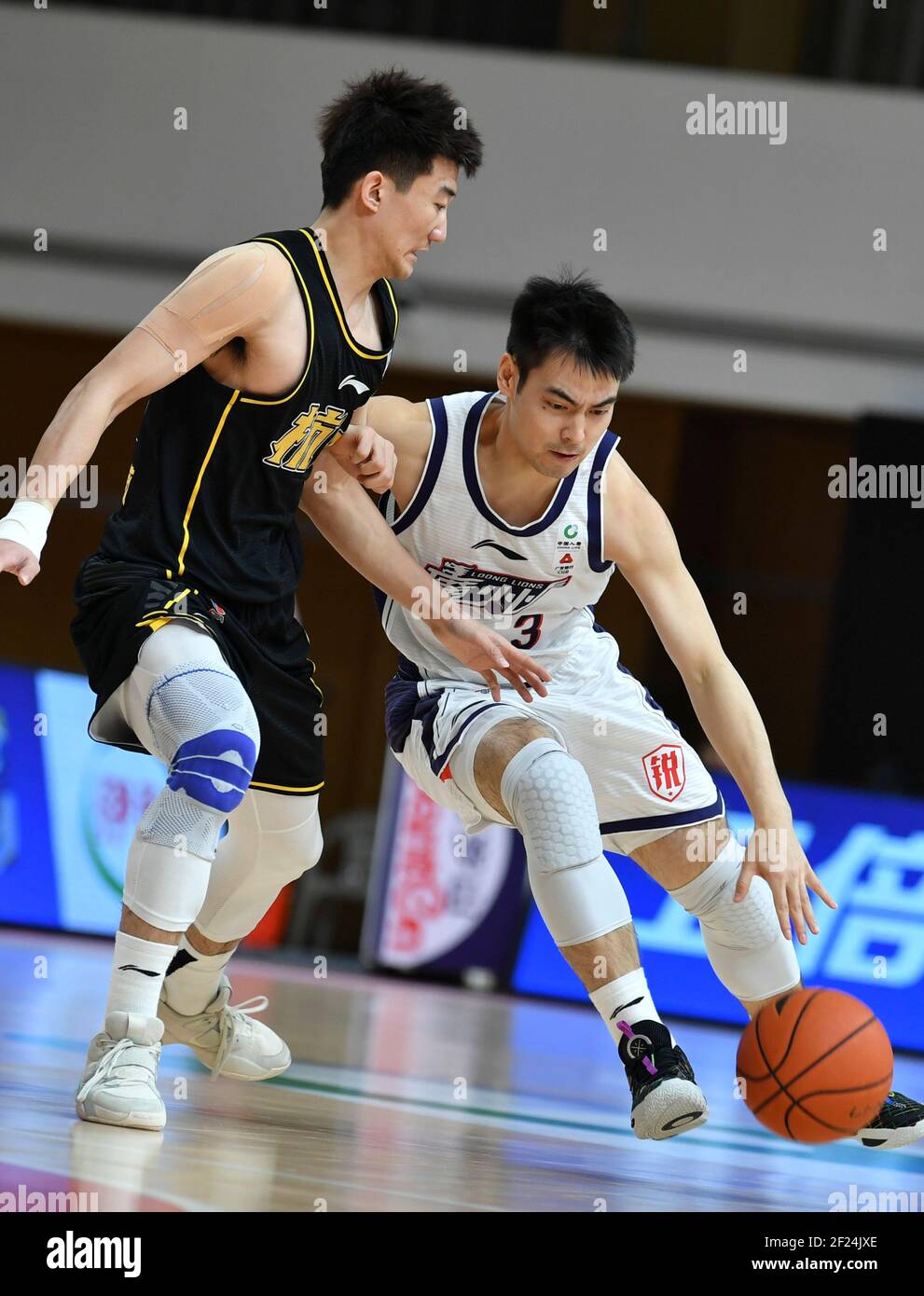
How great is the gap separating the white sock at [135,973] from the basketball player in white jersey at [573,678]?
78 cm

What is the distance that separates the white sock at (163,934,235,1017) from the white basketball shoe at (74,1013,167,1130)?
713mm

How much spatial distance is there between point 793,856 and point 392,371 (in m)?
8.30

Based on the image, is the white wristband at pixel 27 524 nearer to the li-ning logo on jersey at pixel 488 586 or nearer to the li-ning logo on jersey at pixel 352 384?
the li-ning logo on jersey at pixel 352 384

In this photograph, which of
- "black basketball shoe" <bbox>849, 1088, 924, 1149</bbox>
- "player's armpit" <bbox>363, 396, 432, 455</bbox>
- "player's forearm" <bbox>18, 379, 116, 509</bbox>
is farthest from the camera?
"player's armpit" <bbox>363, 396, 432, 455</bbox>

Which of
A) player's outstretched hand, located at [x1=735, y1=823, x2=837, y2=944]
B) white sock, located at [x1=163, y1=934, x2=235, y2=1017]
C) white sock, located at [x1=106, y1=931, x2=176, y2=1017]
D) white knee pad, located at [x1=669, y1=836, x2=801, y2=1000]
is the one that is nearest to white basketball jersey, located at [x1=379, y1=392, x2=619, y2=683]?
white knee pad, located at [x1=669, y1=836, x2=801, y2=1000]

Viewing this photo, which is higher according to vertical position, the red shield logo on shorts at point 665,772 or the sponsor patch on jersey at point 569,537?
the sponsor patch on jersey at point 569,537

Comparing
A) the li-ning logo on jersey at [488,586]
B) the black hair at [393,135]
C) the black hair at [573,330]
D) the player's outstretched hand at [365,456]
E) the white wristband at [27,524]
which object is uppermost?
the black hair at [393,135]

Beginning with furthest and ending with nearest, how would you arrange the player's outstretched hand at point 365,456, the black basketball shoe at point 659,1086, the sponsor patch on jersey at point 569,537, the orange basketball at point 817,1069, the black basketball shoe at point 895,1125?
1. the sponsor patch on jersey at point 569,537
2. the player's outstretched hand at point 365,456
3. the black basketball shoe at point 895,1125
4. the orange basketball at point 817,1069
5. the black basketball shoe at point 659,1086

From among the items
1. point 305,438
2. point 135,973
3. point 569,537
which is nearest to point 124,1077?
point 135,973

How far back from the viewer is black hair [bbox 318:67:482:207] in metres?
3.31

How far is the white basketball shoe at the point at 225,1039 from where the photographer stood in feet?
12.3

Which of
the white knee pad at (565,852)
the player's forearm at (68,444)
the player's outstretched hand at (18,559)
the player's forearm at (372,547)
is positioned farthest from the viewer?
the player's forearm at (372,547)

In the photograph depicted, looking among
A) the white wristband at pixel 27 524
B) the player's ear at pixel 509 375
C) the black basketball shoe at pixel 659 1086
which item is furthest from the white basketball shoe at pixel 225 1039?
the player's ear at pixel 509 375

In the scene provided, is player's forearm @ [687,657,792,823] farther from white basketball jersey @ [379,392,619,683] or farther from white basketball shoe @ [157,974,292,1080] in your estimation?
white basketball shoe @ [157,974,292,1080]
